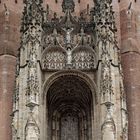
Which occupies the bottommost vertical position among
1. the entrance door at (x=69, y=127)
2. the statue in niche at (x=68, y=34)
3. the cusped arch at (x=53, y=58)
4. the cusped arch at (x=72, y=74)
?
the entrance door at (x=69, y=127)

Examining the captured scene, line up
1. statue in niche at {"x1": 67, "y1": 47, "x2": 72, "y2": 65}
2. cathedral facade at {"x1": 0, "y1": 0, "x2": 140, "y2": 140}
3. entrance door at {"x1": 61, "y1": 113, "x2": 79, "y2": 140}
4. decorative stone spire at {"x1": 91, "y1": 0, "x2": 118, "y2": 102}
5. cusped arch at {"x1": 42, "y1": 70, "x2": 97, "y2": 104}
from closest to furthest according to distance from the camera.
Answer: cathedral facade at {"x1": 0, "y1": 0, "x2": 140, "y2": 140} < decorative stone spire at {"x1": 91, "y1": 0, "x2": 118, "y2": 102} < cusped arch at {"x1": 42, "y1": 70, "x2": 97, "y2": 104} < statue in niche at {"x1": 67, "y1": 47, "x2": 72, "y2": 65} < entrance door at {"x1": 61, "y1": 113, "x2": 79, "y2": 140}

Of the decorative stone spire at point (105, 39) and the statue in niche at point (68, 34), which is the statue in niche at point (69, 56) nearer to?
the statue in niche at point (68, 34)

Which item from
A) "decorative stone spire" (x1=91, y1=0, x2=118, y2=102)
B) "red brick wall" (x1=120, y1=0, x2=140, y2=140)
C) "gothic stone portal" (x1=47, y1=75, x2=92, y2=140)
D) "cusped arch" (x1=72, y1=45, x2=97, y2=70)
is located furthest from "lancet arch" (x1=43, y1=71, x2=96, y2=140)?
"red brick wall" (x1=120, y1=0, x2=140, y2=140)

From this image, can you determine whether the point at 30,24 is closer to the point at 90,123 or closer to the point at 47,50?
the point at 47,50

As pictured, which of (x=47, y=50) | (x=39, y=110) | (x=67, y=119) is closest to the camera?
(x=39, y=110)

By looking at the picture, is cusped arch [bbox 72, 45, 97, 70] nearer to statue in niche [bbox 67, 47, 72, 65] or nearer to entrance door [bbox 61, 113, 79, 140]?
statue in niche [bbox 67, 47, 72, 65]

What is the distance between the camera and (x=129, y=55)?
2861 centimetres

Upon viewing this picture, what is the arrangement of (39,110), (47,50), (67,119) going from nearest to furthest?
(39,110)
(47,50)
(67,119)

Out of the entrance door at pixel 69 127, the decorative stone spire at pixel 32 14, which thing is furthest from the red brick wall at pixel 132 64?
the decorative stone spire at pixel 32 14

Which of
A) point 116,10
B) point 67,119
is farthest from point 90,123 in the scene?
point 116,10

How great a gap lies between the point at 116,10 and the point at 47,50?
5.10m

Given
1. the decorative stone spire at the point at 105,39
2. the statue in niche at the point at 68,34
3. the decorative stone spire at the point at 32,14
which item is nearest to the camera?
the decorative stone spire at the point at 105,39

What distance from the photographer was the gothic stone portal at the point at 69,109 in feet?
86.8

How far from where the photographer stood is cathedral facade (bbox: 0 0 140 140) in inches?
972
